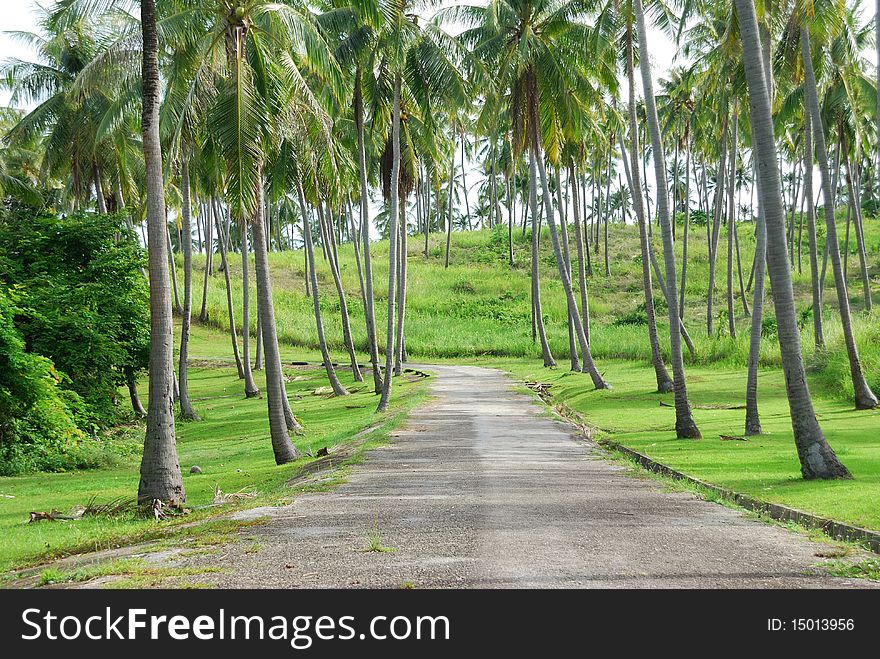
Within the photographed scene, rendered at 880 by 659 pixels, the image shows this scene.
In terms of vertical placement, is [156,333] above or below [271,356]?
above

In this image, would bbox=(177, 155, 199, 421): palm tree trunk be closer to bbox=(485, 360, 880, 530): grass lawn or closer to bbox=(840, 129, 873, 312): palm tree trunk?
bbox=(485, 360, 880, 530): grass lawn

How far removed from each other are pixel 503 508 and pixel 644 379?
66.9ft

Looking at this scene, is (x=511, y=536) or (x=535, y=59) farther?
(x=535, y=59)

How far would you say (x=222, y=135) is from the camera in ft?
44.0

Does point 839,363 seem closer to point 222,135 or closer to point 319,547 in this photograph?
point 222,135

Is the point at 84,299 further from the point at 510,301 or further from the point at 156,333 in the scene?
the point at 510,301

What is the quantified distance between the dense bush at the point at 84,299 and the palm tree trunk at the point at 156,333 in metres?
10.7

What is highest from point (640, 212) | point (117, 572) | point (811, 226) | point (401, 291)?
point (640, 212)

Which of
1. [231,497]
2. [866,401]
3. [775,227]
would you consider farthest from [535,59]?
[231,497]

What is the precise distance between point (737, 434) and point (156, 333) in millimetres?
11246

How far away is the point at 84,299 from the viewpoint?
22.5m

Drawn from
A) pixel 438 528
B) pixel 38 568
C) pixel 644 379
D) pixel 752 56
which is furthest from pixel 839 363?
pixel 38 568

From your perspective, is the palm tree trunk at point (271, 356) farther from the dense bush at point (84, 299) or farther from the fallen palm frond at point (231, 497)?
the dense bush at point (84, 299)

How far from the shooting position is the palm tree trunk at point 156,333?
10.6 meters
